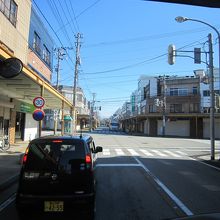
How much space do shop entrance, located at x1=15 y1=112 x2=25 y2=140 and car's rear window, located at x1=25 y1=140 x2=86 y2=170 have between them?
23.4 meters

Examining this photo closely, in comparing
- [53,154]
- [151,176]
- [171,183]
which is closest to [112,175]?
[151,176]

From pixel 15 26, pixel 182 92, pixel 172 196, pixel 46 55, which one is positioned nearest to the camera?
pixel 172 196

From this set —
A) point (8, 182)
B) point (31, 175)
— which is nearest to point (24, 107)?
point (8, 182)

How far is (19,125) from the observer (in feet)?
100

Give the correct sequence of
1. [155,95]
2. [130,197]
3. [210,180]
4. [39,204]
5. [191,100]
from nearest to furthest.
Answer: [39,204] < [130,197] < [210,180] < [191,100] < [155,95]

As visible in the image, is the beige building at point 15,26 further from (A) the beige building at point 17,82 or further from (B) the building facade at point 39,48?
(B) the building facade at point 39,48

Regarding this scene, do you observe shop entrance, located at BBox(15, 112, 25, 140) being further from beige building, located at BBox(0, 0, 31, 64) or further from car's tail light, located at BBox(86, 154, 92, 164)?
car's tail light, located at BBox(86, 154, 92, 164)

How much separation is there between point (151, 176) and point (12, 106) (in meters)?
15.8

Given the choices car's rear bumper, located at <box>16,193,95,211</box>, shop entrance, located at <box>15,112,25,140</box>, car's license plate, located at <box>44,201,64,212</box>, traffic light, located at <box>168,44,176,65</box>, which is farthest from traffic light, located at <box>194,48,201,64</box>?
shop entrance, located at <box>15,112,25,140</box>

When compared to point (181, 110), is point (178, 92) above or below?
above

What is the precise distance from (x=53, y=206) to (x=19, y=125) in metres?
25.3

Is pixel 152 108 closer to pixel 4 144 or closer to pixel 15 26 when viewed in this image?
pixel 4 144

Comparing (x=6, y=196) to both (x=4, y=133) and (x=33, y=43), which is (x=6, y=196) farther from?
(x=33, y=43)

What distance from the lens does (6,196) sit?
920 cm
